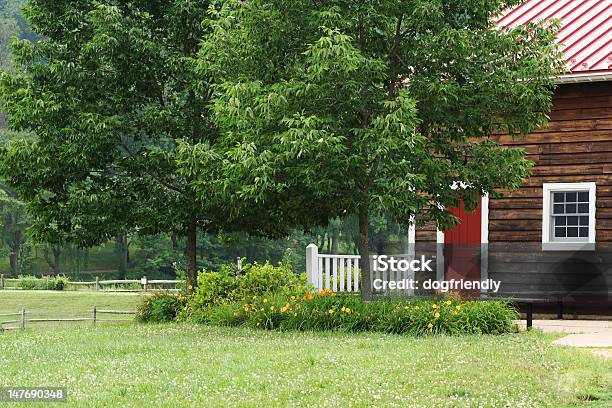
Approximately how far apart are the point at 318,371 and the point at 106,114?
1227cm

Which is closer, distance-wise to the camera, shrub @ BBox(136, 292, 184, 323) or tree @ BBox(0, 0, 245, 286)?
tree @ BBox(0, 0, 245, 286)

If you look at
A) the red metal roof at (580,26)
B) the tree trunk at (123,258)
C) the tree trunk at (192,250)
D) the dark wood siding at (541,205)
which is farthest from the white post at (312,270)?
the tree trunk at (123,258)

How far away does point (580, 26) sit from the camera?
66.9ft

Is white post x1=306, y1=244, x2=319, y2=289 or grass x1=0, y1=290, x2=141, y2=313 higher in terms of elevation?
white post x1=306, y1=244, x2=319, y2=289

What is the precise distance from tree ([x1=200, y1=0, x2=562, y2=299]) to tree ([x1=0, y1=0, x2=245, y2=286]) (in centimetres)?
367

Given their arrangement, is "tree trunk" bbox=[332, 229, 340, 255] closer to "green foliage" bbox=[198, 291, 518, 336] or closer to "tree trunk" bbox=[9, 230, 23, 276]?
"tree trunk" bbox=[9, 230, 23, 276]

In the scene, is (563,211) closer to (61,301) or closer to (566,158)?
(566,158)

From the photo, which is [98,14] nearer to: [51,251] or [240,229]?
[240,229]

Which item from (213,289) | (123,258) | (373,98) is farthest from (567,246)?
(123,258)

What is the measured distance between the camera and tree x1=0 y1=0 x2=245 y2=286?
20484 mm

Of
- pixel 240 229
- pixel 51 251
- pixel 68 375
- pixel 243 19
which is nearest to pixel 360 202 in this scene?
pixel 243 19

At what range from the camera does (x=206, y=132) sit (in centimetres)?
2141

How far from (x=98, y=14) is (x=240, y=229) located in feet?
19.1

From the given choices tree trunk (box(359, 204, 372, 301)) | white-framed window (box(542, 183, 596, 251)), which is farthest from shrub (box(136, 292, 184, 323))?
white-framed window (box(542, 183, 596, 251))
